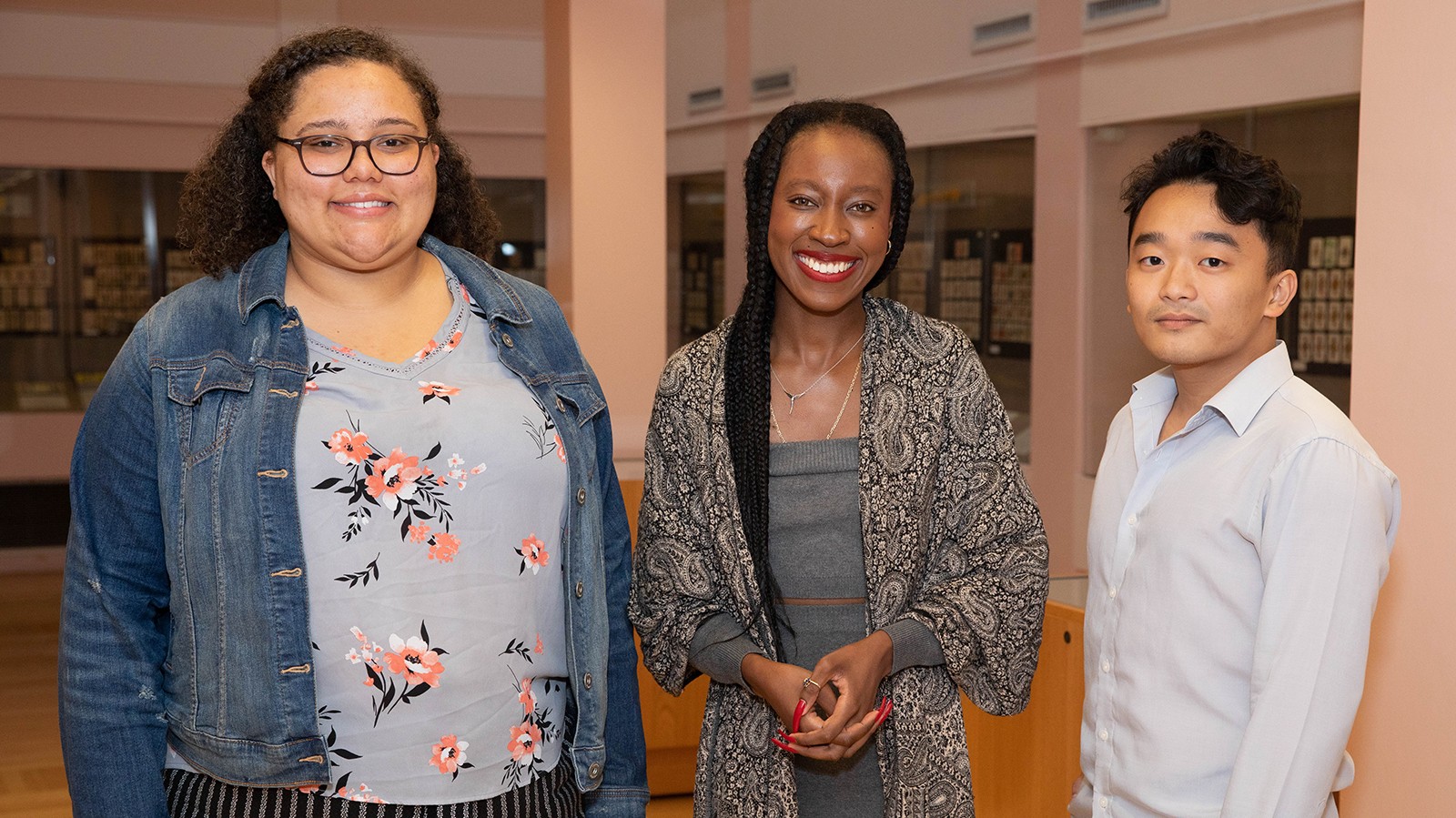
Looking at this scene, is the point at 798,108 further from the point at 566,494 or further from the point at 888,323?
the point at 566,494

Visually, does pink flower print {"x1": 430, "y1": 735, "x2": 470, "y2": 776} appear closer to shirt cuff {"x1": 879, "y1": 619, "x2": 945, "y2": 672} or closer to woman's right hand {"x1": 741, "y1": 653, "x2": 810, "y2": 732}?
woman's right hand {"x1": 741, "y1": 653, "x2": 810, "y2": 732}

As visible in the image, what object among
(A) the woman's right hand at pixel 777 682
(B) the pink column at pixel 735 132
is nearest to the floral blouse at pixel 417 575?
(A) the woman's right hand at pixel 777 682

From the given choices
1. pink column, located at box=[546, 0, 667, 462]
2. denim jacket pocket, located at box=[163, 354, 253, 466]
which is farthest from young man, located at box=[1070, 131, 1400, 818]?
pink column, located at box=[546, 0, 667, 462]

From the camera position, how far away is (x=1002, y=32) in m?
7.66

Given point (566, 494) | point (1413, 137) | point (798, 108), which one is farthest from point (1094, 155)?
point (566, 494)

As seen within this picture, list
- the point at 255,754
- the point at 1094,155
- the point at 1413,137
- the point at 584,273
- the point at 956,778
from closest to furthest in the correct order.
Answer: the point at 255,754, the point at 956,778, the point at 1413,137, the point at 584,273, the point at 1094,155

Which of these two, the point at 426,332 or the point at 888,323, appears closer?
the point at 426,332

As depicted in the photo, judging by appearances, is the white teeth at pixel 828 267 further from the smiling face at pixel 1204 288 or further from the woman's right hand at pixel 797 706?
the woman's right hand at pixel 797 706

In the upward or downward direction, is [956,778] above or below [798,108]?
below

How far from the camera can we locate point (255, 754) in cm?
169

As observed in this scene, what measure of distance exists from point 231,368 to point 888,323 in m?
1.09

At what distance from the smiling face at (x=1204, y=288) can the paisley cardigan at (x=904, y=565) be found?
1.25 ft

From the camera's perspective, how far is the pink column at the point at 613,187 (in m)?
6.01

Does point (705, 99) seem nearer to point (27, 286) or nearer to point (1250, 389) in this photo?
point (27, 286)
